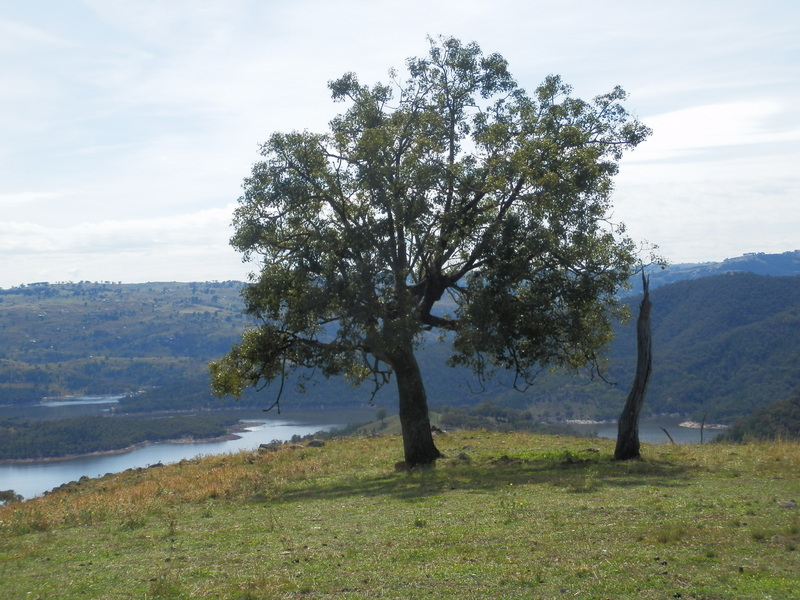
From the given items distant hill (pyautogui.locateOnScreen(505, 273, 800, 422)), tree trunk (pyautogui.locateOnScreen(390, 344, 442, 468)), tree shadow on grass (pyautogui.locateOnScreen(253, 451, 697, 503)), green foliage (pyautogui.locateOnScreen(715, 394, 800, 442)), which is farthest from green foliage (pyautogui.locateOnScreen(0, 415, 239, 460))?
tree shadow on grass (pyautogui.locateOnScreen(253, 451, 697, 503))

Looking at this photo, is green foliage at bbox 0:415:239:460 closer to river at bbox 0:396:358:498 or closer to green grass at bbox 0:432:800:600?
river at bbox 0:396:358:498

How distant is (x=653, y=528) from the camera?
33.2ft

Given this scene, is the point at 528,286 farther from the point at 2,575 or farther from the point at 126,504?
the point at 2,575

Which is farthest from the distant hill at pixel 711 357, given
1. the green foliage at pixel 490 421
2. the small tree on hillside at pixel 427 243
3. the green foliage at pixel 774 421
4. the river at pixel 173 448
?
the small tree on hillside at pixel 427 243

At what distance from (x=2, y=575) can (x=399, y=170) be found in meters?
13.2

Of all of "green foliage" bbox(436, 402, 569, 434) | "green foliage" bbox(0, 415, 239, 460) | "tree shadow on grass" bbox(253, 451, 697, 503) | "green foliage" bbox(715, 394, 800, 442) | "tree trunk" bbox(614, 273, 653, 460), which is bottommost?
"green foliage" bbox(0, 415, 239, 460)

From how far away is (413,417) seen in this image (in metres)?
20.7

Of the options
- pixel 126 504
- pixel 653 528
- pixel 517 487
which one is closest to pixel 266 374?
pixel 126 504

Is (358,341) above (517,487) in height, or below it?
above

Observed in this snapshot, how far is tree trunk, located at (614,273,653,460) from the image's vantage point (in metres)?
18.8

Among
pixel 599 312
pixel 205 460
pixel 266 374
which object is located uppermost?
pixel 599 312

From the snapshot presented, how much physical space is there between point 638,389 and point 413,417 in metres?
6.13

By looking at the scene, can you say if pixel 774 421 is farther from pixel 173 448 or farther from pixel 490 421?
pixel 173 448

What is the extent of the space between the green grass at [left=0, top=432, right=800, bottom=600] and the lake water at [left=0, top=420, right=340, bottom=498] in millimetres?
45422
